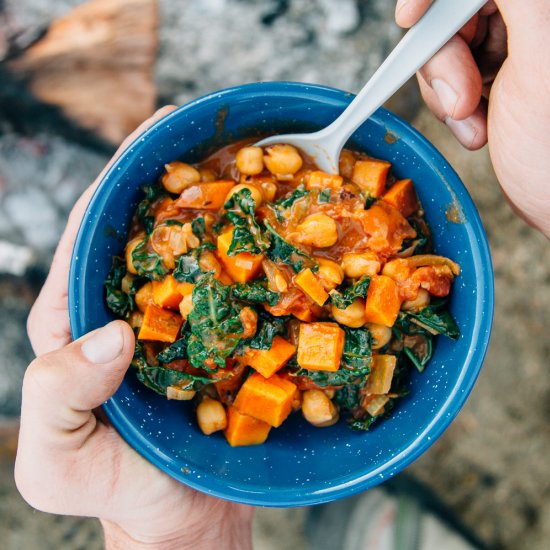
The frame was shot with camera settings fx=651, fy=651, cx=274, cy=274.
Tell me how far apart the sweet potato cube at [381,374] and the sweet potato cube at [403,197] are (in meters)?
0.69

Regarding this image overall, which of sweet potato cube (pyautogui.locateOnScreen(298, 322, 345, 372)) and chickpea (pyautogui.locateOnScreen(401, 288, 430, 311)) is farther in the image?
chickpea (pyautogui.locateOnScreen(401, 288, 430, 311))

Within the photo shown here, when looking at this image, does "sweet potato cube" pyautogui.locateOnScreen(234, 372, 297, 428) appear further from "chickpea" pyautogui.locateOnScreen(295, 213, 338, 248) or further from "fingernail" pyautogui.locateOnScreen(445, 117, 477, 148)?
"fingernail" pyautogui.locateOnScreen(445, 117, 477, 148)

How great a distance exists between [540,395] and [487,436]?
0.50 m

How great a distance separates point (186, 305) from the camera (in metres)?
2.88

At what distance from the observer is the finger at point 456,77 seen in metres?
2.95

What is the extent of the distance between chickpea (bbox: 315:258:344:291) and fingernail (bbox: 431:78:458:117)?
92cm

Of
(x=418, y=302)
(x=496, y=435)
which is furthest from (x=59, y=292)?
(x=496, y=435)

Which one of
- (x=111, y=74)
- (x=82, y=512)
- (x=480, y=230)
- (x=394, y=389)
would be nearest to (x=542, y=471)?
(x=394, y=389)

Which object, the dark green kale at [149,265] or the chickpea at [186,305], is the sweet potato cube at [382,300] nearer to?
the chickpea at [186,305]

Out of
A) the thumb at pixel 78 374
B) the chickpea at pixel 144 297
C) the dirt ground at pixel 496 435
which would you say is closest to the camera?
the thumb at pixel 78 374

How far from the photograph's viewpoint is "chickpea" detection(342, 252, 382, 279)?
9.31 ft

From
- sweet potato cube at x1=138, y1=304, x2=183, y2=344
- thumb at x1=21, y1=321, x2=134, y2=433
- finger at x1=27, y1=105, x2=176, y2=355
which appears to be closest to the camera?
thumb at x1=21, y1=321, x2=134, y2=433

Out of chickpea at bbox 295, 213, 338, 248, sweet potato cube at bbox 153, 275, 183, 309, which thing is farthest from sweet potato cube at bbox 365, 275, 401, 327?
sweet potato cube at bbox 153, 275, 183, 309

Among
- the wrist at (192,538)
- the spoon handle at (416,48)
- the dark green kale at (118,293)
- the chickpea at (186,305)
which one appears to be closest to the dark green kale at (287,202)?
the spoon handle at (416,48)
